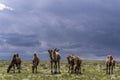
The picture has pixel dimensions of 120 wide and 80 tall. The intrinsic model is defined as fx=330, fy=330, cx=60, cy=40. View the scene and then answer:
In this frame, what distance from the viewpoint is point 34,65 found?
57.5 m

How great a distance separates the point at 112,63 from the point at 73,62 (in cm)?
706

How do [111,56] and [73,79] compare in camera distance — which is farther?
[111,56]

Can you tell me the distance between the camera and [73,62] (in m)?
55.7

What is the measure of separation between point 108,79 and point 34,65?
1766 centimetres

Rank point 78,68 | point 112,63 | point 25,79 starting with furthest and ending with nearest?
point 112,63
point 78,68
point 25,79

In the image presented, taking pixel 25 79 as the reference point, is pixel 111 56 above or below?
above

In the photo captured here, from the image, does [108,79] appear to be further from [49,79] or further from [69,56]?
[69,56]

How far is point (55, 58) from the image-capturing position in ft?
180

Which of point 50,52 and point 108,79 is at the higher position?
point 50,52

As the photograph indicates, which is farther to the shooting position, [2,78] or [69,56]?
[69,56]

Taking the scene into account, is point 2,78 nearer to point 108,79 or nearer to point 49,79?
point 49,79

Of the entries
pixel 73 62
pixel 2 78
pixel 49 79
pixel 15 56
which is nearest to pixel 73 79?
pixel 49 79

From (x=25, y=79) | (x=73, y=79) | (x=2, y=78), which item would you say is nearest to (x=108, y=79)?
(x=73, y=79)

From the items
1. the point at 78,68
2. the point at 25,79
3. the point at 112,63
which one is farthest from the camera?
the point at 112,63
